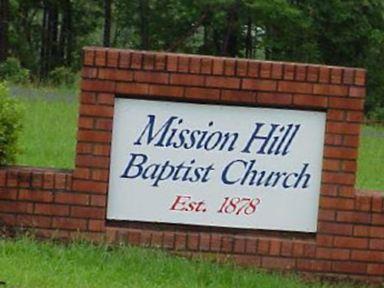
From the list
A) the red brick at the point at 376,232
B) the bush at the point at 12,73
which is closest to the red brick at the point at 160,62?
the red brick at the point at 376,232

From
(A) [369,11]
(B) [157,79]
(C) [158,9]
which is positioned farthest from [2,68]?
(B) [157,79]

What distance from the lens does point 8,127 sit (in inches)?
324

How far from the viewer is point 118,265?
7348 millimetres

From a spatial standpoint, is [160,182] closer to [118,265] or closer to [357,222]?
[118,265]

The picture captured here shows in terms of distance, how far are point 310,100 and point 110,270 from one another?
77.9 inches

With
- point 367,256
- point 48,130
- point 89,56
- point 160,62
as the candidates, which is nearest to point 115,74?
point 89,56

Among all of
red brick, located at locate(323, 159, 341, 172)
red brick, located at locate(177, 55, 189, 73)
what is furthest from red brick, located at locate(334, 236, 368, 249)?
red brick, located at locate(177, 55, 189, 73)

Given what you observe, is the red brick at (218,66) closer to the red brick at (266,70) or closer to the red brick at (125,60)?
the red brick at (266,70)

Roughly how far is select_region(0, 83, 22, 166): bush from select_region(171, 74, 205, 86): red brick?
1.24 m

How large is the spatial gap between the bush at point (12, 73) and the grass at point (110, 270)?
2149cm

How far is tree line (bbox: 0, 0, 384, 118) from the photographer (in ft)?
120

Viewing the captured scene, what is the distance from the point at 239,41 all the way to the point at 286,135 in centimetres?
3271

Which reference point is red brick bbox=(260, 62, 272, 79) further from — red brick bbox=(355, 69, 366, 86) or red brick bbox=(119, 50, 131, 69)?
red brick bbox=(119, 50, 131, 69)

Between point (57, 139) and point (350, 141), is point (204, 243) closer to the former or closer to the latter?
point (350, 141)
